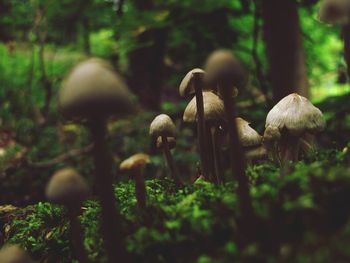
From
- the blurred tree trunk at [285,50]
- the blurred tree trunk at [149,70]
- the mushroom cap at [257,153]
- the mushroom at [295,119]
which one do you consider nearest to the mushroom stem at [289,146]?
the mushroom at [295,119]

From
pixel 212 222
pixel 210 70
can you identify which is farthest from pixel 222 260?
pixel 210 70

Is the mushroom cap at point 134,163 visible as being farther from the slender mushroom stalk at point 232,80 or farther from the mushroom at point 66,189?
the slender mushroom stalk at point 232,80

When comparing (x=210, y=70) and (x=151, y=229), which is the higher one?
(x=210, y=70)

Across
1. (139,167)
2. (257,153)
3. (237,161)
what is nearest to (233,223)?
(237,161)

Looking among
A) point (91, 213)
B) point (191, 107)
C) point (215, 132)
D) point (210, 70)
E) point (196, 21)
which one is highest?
point (196, 21)

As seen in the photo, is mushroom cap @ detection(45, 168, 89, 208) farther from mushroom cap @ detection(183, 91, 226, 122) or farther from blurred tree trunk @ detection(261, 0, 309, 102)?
blurred tree trunk @ detection(261, 0, 309, 102)

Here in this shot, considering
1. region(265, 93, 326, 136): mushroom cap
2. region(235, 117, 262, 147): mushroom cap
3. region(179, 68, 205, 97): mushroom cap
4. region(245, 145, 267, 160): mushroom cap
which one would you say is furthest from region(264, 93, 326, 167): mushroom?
region(245, 145, 267, 160): mushroom cap

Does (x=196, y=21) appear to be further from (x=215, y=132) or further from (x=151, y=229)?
(x=151, y=229)
